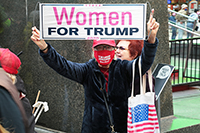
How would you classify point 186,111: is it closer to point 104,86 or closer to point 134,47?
point 134,47

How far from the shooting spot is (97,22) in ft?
10.3

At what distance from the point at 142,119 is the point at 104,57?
732 mm

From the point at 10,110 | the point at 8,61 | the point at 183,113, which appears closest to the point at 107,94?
the point at 8,61

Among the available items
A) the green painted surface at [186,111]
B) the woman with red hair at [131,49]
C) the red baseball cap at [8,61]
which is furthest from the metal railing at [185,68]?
the red baseball cap at [8,61]

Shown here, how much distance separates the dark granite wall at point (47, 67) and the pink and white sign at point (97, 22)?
1.91 meters

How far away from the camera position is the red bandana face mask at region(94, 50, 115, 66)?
3115mm

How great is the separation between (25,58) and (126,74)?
9.71 feet

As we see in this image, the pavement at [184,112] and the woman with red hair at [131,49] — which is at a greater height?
the woman with red hair at [131,49]

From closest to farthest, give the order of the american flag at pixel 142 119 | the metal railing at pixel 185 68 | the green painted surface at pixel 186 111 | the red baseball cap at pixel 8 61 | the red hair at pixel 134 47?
the red baseball cap at pixel 8 61 → the american flag at pixel 142 119 → the red hair at pixel 134 47 → the green painted surface at pixel 186 111 → the metal railing at pixel 185 68

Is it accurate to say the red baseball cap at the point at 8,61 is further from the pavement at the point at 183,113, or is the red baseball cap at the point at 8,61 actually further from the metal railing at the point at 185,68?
the metal railing at the point at 185,68

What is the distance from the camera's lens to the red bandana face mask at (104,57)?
312cm

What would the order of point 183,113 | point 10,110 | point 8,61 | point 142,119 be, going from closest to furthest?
point 10,110, point 8,61, point 142,119, point 183,113

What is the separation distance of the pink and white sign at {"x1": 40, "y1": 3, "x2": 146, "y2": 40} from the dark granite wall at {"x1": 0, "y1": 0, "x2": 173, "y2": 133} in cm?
191

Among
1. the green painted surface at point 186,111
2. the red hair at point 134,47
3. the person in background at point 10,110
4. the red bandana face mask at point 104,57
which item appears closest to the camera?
the person in background at point 10,110
